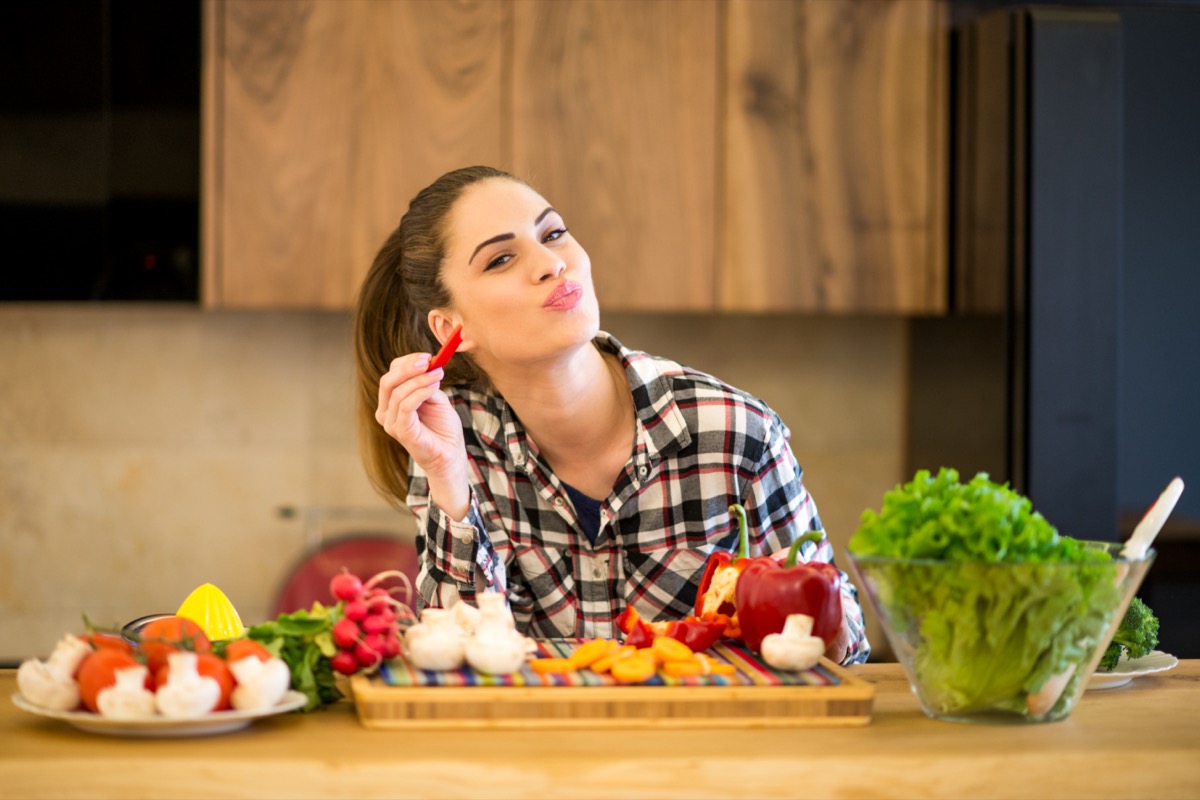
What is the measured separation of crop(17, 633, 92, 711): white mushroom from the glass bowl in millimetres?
589

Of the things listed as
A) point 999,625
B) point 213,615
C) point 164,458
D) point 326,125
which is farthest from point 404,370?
point 164,458

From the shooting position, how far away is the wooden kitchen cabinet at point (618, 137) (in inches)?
97.6

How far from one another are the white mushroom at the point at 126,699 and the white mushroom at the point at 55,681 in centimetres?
3

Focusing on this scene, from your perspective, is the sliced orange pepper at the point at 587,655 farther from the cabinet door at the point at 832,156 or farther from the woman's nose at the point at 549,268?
the cabinet door at the point at 832,156

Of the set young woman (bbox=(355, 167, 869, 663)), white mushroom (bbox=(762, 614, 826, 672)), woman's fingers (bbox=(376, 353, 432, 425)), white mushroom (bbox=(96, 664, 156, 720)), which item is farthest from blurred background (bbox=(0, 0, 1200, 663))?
white mushroom (bbox=(96, 664, 156, 720))

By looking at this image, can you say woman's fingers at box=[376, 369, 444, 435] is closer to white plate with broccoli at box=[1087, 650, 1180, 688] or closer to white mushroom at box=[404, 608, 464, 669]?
white mushroom at box=[404, 608, 464, 669]

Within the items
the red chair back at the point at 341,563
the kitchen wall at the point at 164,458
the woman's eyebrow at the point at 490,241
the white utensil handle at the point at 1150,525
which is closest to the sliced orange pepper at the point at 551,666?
the white utensil handle at the point at 1150,525

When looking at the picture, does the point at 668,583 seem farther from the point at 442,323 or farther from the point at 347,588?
the point at 347,588

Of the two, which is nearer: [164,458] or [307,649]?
[307,649]

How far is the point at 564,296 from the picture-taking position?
1577 mm

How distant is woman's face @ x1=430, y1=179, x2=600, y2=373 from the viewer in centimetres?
159

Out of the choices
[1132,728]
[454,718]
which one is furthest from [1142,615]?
[454,718]

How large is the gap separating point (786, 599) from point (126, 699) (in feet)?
1.78

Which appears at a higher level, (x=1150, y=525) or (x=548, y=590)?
(x=1150, y=525)
